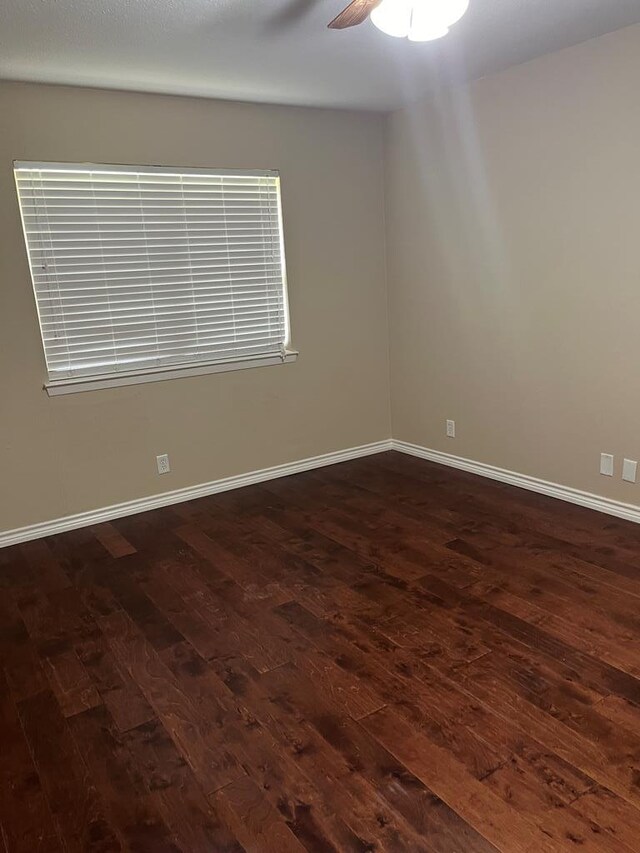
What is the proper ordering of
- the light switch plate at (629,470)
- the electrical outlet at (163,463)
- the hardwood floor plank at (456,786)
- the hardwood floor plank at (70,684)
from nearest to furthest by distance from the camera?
the hardwood floor plank at (456,786) → the hardwood floor plank at (70,684) → the light switch plate at (629,470) → the electrical outlet at (163,463)

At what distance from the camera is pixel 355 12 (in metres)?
1.99

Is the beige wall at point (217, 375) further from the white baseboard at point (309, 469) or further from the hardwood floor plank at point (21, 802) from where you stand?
the hardwood floor plank at point (21, 802)

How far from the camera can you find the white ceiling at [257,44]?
242cm

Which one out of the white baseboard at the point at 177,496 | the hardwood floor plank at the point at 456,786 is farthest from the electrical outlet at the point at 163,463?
the hardwood floor plank at the point at 456,786

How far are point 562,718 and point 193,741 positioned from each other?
3.81 feet

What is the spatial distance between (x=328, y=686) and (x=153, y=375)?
7.62ft

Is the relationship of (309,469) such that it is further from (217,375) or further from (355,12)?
(355,12)

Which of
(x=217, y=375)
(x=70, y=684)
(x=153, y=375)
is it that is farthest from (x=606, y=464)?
(x=70, y=684)

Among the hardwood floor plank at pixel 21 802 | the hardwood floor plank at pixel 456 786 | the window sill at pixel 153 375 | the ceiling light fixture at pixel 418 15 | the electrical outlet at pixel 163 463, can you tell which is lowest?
the hardwood floor plank at pixel 21 802

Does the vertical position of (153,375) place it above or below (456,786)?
above

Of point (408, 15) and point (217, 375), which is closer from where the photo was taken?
point (408, 15)

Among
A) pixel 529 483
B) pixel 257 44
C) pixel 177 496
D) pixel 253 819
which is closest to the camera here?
pixel 253 819

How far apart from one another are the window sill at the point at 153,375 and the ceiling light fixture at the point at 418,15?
2359mm

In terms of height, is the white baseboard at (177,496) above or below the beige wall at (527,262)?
below
